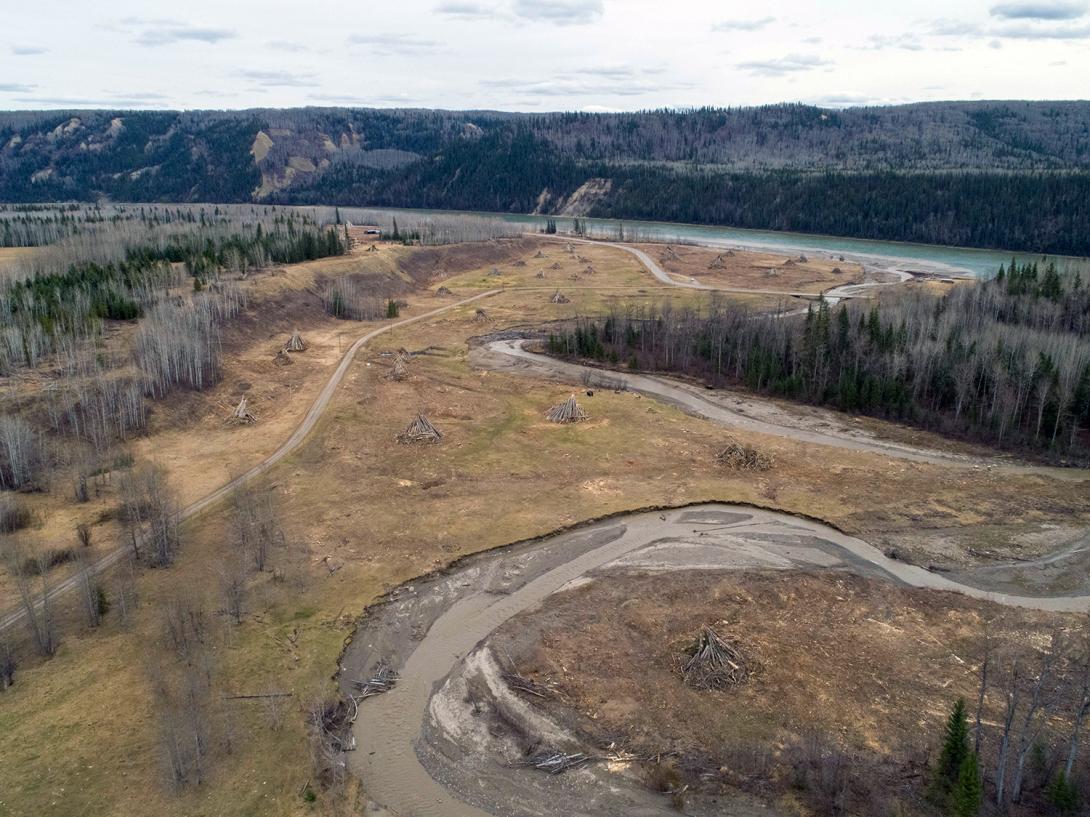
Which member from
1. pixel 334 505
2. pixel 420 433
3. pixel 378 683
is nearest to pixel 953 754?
pixel 378 683

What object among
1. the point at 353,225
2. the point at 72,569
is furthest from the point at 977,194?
the point at 72,569

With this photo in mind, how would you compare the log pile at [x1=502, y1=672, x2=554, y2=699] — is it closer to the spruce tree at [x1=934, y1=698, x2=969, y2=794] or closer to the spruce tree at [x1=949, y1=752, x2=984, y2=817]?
the spruce tree at [x1=934, y1=698, x2=969, y2=794]

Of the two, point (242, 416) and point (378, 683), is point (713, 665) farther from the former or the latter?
point (242, 416)

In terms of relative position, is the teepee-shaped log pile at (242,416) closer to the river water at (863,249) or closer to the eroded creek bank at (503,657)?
the eroded creek bank at (503,657)

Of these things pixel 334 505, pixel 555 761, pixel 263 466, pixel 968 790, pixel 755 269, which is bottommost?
pixel 555 761

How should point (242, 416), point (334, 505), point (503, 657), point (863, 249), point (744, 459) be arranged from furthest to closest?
point (863, 249), point (242, 416), point (744, 459), point (334, 505), point (503, 657)

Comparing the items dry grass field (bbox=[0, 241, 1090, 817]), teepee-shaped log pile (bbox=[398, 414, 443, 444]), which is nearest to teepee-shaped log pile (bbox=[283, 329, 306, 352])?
dry grass field (bbox=[0, 241, 1090, 817])

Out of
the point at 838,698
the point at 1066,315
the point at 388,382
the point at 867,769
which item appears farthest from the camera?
the point at 1066,315

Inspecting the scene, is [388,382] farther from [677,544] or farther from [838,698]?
[838,698]
